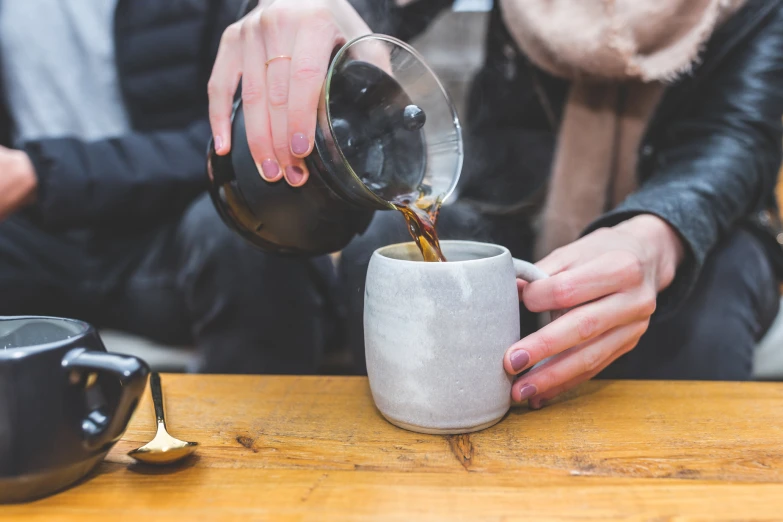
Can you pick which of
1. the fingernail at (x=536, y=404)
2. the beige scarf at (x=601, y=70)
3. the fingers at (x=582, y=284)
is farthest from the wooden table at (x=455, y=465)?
the beige scarf at (x=601, y=70)

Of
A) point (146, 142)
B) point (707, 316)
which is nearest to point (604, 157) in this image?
point (707, 316)

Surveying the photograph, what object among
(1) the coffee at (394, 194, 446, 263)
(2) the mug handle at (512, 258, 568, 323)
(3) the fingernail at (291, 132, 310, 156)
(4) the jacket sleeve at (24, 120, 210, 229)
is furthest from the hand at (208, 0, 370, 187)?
(4) the jacket sleeve at (24, 120, 210, 229)

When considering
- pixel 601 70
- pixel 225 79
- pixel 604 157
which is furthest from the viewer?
pixel 604 157

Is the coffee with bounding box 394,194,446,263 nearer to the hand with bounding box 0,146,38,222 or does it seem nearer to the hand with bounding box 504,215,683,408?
the hand with bounding box 504,215,683,408

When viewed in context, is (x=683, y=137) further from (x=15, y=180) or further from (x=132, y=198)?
(x=15, y=180)

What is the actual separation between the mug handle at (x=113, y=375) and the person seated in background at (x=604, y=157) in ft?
0.81

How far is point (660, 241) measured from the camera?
74 cm

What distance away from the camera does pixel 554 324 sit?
1.99 feet

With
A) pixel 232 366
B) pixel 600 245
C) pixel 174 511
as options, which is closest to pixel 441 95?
pixel 600 245

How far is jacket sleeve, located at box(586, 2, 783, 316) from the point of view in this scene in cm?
78

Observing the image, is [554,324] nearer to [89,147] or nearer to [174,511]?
[174,511]

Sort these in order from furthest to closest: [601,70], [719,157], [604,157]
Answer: [604,157]
[601,70]
[719,157]

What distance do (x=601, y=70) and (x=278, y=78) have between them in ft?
1.98

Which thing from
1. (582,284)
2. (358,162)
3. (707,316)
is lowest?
(707,316)
